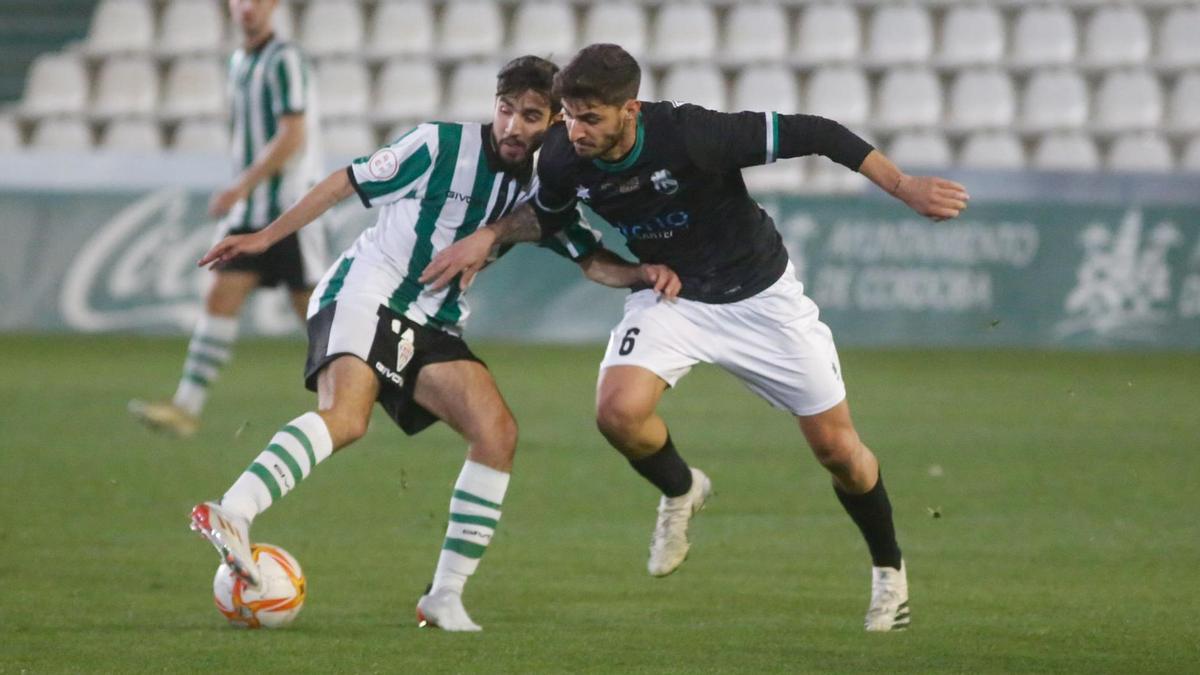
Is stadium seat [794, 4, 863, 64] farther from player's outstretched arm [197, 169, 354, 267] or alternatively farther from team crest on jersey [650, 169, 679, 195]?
player's outstretched arm [197, 169, 354, 267]

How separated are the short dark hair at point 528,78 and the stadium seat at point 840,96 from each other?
12536 mm

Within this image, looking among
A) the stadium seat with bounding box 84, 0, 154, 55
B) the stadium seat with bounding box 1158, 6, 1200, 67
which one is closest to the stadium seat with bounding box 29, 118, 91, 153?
the stadium seat with bounding box 84, 0, 154, 55


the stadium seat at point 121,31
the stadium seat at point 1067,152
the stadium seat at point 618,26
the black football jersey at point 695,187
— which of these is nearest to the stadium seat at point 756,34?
the stadium seat at point 618,26

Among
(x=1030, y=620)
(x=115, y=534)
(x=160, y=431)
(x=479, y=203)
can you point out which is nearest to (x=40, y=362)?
(x=160, y=431)

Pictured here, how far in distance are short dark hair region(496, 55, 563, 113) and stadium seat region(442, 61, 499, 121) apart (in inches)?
477

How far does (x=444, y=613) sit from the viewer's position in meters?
5.54

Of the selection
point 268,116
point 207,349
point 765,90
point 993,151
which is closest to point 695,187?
point 268,116

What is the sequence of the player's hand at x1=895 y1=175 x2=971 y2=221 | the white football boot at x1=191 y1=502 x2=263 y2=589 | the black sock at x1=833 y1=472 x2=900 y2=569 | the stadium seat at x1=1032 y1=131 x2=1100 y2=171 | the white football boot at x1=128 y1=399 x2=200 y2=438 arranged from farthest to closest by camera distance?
the stadium seat at x1=1032 y1=131 x2=1100 y2=171 < the white football boot at x1=128 y1=399 x2=200 y2=438 < the black sock at x1=833 y1=472 x2=900 y2=569 < the player's hand at x1=895 y1=175 x2=971 y2=221 < the white football boot at x1=191 y1=502 x2=263 y2=589

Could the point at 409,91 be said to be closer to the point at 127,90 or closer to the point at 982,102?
the point at 127,90

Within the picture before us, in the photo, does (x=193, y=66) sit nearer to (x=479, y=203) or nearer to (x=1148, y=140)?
(x=1148, y=140)

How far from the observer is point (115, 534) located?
7.20 metres

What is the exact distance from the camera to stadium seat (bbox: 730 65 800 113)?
17891 mm

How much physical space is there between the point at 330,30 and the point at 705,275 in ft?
43.7

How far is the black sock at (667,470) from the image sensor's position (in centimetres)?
607
